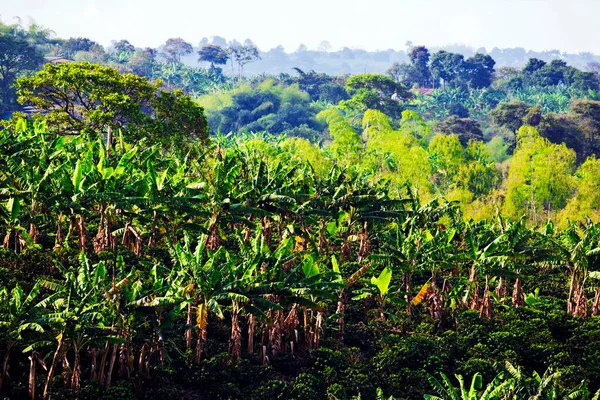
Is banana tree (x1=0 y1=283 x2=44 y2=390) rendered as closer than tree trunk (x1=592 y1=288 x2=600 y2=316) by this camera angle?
Yes

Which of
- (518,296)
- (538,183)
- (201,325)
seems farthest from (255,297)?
(538,183)

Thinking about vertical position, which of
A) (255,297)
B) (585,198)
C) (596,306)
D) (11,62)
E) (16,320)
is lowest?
(585,198)

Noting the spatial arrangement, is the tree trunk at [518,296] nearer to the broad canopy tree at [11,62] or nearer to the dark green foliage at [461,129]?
the dark green foliage at [461,129]

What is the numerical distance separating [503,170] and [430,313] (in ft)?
160

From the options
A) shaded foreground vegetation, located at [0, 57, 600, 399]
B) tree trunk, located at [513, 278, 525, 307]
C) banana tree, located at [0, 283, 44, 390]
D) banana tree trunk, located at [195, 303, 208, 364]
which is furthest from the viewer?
tree trunk, located at [513, 278, 525, 307]

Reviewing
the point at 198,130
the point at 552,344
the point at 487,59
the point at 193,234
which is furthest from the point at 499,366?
the point at 487,59

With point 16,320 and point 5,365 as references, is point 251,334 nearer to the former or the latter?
point 5,365

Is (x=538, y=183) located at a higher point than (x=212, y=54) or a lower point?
lower

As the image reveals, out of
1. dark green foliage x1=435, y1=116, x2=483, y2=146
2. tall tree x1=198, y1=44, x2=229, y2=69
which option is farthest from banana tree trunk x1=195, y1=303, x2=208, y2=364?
tall tree x1=198, y1=44, x2=229, y2=69

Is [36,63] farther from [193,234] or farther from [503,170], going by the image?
[193,234]

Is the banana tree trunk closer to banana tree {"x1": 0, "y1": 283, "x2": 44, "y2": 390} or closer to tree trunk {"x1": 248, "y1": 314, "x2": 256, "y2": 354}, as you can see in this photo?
tree trunk {"x1": 248, "y1": 314, "x2": 256, "y2": 354}

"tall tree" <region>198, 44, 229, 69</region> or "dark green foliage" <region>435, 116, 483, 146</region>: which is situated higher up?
"tall tree" <region>198, 44, 229, 69</region>

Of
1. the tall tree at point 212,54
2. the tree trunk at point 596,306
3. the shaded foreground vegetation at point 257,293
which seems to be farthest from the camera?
the tall tree at point 212,54

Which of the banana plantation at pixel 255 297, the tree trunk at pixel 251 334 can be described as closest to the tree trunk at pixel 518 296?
the banana plantation at pixel 255 297
